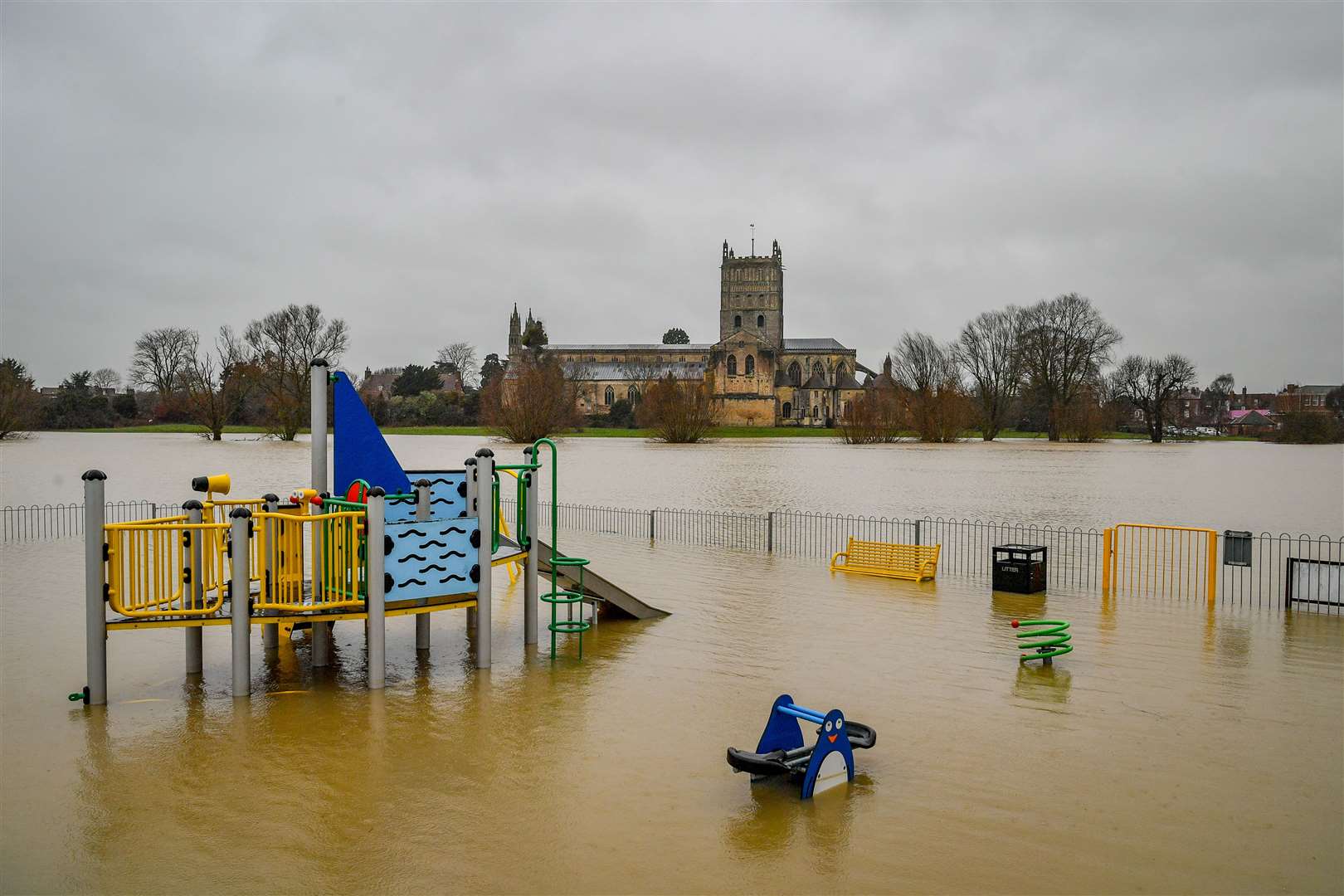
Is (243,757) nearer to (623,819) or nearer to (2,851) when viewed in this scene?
(2,851)

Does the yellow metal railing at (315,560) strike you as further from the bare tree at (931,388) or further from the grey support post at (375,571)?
the bare tree at (931,388)

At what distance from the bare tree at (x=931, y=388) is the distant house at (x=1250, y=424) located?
164 ft

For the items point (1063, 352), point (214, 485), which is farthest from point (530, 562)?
point (1063, 352)

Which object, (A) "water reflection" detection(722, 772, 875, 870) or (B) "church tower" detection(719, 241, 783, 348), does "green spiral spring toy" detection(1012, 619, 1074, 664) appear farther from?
(B) "church tower" detection(719, 241, 783, 348)

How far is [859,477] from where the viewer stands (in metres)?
52.4

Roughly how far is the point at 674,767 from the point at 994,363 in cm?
10706

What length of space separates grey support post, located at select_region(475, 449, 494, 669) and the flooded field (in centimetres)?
40

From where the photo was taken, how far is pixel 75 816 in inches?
295

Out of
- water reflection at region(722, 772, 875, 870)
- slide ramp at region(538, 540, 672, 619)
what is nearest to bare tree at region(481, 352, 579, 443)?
slide ramp at region(538, 540, 672, 619)

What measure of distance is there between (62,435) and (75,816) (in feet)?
347

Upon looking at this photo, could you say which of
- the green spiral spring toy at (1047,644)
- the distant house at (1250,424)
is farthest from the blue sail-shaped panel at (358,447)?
the distant house at (1250,424)

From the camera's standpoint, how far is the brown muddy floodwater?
6.73 metres

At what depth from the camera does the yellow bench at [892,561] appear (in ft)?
62.6

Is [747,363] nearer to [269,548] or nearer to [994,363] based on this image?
[994,363]
